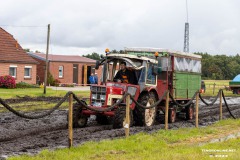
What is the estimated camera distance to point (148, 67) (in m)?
16.0

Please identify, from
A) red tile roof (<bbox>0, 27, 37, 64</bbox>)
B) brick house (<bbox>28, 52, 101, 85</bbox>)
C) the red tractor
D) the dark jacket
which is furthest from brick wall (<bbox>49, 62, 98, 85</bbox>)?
the dark jacket

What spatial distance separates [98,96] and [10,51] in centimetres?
2885

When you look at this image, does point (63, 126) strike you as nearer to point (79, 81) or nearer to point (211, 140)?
point (211, 140)

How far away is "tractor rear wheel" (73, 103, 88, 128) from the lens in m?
14.9

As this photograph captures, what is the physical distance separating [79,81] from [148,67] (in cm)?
3404

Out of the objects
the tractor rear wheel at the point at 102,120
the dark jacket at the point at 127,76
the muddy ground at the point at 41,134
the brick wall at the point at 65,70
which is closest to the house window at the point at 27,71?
the brick wall at the point at 65,70

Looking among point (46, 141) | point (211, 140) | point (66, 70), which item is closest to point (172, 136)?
point (211, 140)

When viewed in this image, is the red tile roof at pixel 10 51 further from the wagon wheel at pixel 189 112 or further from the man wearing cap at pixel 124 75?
the man wearing cap at pixel 124 75

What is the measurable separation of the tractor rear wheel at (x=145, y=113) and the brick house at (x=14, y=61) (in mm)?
26118

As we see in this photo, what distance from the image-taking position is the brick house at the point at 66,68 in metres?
47.3

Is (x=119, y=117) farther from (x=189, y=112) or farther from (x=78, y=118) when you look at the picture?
(x=189, y=112)

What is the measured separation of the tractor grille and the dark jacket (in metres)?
0.99

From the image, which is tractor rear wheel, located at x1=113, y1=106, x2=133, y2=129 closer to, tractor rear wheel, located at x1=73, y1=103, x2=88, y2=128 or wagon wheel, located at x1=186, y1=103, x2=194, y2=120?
tractor rear wheel, located at x1=73, y1=103, x2=88, y2=128

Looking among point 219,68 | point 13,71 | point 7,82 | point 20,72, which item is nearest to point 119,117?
point 7,82
